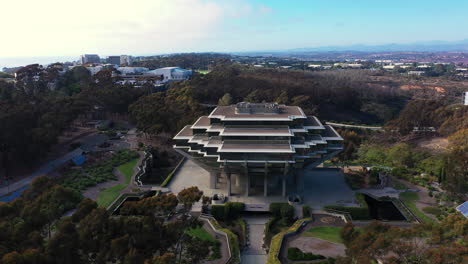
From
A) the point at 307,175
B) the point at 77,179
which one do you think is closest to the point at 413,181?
the point at 307,175

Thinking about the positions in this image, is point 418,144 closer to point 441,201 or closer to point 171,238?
point 441,201

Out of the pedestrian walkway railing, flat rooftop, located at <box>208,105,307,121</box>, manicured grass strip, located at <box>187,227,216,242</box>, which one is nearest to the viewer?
the pedestrian walkway railing

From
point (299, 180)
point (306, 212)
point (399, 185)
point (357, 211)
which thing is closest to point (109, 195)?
point (299, 180)

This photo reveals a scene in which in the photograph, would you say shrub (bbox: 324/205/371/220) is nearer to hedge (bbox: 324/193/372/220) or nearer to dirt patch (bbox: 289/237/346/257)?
hedge (bbox: 324/193/372/220)

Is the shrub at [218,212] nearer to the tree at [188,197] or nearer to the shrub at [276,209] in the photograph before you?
the shrub at [276,209]

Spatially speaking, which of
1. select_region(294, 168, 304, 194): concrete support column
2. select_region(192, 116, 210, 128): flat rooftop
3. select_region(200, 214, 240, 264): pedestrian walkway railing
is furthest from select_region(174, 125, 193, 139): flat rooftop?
select_region(294, 168, 304, 194): concrete support column

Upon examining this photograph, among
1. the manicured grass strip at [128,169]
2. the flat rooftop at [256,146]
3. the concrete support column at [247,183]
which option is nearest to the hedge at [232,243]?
the concrete support column at [247,183]

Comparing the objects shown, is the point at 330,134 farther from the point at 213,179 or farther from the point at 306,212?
the point at 213,179
